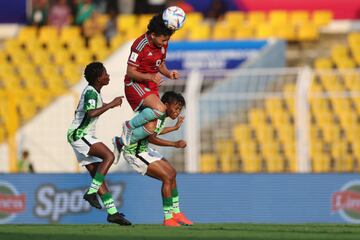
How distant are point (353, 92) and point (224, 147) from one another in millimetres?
2276

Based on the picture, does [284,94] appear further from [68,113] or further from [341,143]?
[68,113]

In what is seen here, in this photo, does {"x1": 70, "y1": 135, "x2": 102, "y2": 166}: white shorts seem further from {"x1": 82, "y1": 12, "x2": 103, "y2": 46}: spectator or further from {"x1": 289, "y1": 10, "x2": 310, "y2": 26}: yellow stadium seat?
{"x1": 289, "y1": 10, "x2": 310, "y2": 26}: yellow stadium seat

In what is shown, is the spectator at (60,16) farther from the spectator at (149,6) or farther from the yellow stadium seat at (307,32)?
the yellow stadium seat at (307,32)

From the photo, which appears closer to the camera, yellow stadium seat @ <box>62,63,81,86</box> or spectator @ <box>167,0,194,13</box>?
yellow stadium seat @ <box>62,63,81,86</box>

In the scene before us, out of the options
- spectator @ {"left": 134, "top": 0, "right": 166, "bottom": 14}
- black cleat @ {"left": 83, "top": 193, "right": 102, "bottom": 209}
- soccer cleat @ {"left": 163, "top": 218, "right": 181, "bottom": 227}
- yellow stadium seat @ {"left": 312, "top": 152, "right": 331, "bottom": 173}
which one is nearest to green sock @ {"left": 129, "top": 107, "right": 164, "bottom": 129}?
black cleat @ {"left": 83, "top": 193, "right": 102, "bottom": 209}

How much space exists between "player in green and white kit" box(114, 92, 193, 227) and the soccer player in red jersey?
3.4 inches

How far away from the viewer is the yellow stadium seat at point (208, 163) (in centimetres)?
2045

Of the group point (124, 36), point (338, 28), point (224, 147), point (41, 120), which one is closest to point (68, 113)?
point (41, 120)

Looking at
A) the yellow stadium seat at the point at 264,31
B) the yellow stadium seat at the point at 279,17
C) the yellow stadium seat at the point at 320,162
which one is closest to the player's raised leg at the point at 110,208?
the yellow stadium seat at the point at 320,162

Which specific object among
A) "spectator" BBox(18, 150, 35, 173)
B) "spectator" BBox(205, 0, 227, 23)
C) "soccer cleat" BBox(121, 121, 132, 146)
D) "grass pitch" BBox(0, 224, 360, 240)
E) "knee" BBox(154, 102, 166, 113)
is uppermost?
"spectator" BBox(205, 0, 227, 23)

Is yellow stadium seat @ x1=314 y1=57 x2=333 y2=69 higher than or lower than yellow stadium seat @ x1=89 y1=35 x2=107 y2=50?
lower

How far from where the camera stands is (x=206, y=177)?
18.9 metres

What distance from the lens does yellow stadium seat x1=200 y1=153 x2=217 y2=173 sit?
20.5m

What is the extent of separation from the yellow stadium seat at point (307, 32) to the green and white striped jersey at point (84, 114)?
13.0 meters
